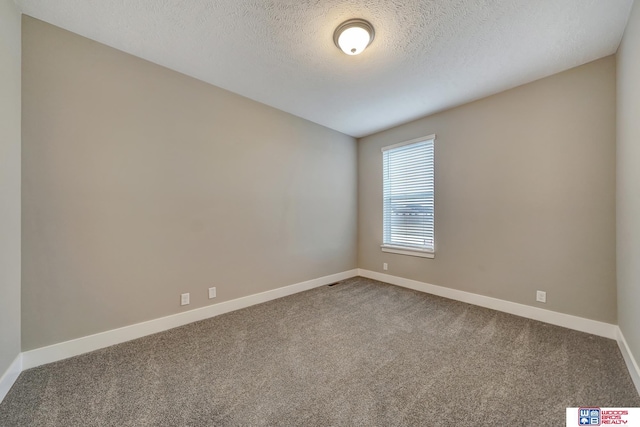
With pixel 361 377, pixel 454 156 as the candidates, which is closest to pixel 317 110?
pixel 454 156

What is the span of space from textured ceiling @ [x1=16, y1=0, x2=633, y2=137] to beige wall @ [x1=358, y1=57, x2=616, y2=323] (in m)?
0.36

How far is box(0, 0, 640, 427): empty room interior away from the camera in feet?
5.33

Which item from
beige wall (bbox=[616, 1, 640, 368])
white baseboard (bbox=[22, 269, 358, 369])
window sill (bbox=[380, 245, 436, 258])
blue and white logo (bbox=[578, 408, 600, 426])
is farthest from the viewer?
window sill (bbox=[380, 245, 436, 258])

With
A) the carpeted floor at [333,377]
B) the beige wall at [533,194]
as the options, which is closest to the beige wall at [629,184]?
the beige wall at [533,194]

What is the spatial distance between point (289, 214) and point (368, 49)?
7.13 feet

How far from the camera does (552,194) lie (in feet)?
8.43

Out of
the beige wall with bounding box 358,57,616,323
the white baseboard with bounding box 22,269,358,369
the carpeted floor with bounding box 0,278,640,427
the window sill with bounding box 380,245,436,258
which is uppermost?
the beige wall with bounding box 358,57,616,323

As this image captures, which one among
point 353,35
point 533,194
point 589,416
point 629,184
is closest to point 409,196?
point 533,194

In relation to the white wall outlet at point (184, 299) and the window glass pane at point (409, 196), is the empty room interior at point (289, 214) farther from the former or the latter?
the window glass pane at point (409, 196)


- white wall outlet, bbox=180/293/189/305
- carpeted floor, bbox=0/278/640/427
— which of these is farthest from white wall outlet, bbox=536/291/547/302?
white wall outlet, bbox=180/293/189/305

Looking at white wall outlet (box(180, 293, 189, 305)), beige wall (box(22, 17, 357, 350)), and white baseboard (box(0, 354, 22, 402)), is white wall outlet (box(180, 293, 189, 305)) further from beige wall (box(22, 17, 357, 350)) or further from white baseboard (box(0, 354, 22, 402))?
white baseboard (box(0, 354, 22, 402))

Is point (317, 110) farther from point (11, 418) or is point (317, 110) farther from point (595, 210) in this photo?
point (11, 418)

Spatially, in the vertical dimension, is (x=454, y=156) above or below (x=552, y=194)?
above

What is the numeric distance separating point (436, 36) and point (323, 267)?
3.19 meters
